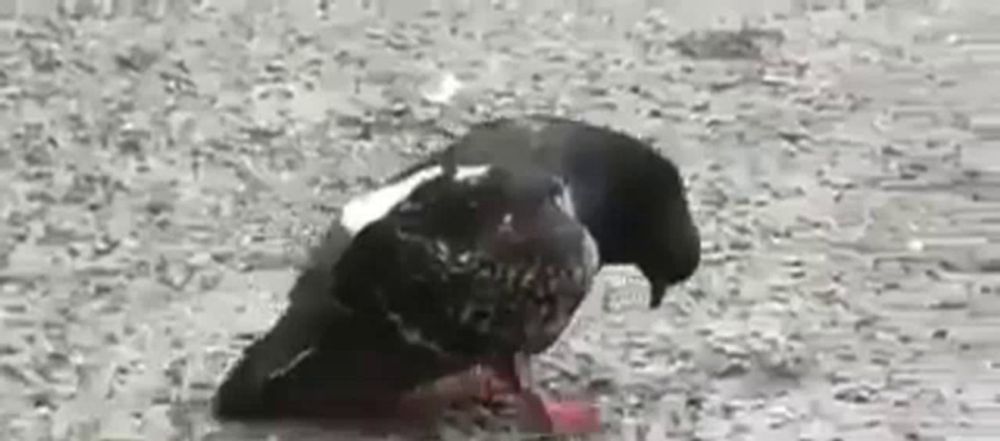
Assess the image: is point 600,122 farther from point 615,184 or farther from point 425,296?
point 425,296

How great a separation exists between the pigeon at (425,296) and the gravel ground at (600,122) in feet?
0.13

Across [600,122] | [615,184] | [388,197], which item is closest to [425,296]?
[388,197]

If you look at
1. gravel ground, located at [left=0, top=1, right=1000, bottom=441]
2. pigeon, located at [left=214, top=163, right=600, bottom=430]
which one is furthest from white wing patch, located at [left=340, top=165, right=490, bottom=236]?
gravel ground, located at [left=0, top=1, right=1000, bottom=441]

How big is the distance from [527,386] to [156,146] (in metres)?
0.56

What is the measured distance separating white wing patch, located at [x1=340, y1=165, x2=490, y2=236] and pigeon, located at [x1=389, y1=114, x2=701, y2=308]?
2 cm

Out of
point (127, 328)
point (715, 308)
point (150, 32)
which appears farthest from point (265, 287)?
point (150, 32)

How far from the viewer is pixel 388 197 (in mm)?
1294

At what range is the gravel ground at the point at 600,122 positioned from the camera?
1.37m

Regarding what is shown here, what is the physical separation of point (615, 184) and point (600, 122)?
0.43 meters

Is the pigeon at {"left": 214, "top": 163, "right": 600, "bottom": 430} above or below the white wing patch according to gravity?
below

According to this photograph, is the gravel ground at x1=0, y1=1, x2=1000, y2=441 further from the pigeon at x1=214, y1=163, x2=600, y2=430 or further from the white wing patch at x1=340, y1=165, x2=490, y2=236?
the white wing patch at x1=340, y1=165, x2=490, y2=236

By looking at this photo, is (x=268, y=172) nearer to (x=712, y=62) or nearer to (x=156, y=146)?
(x=156, y=146)

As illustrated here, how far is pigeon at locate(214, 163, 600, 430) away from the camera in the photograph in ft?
3.97

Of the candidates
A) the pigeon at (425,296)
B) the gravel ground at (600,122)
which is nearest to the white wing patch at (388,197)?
the pigeon at (425,296)
